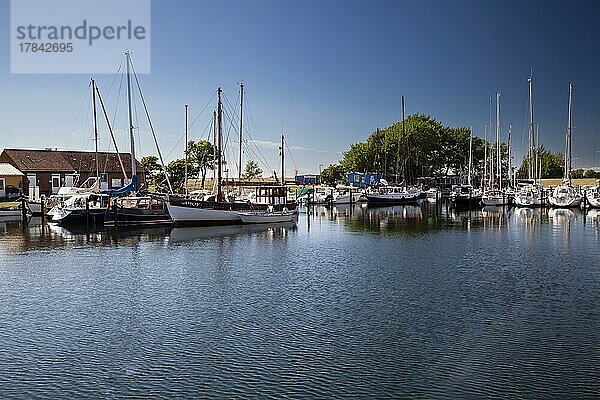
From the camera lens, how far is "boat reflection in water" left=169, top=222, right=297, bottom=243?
125 ft

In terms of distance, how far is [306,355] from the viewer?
13.8 m

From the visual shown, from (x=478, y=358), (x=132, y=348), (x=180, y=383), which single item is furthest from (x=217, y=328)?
(x=478, y=358)

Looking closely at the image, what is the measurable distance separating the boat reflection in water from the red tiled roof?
32.5 m

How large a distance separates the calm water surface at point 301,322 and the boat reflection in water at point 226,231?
6011 mm

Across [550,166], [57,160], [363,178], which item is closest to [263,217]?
[57,160]

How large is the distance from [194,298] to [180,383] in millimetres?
7635

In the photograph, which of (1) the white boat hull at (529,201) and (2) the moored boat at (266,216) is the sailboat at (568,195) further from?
(2) the moored boat at (266,216)

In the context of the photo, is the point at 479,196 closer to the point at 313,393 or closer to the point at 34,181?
the point at 34,181

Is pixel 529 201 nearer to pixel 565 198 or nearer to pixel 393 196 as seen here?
pixel 565 198

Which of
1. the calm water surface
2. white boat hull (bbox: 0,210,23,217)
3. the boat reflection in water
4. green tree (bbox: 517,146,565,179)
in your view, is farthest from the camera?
green tree (bbox: 517,146,565,179)

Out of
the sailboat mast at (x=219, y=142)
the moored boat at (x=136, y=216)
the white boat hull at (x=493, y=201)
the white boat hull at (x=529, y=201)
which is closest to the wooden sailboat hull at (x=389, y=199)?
the white boat hull at (x=493, y=201)

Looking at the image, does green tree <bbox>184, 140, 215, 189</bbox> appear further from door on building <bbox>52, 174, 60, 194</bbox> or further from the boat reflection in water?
the boat reflection in water

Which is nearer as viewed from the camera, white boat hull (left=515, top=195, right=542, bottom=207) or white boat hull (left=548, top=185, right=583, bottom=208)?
white boat hull (left=548, top=185, right=583, bottom=208)

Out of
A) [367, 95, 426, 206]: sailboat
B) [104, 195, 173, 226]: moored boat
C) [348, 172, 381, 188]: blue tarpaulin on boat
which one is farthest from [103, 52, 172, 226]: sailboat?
[348, 172, 381, 188]: blue tarpaulin on boat
